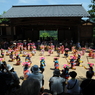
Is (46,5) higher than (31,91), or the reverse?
(46,5)

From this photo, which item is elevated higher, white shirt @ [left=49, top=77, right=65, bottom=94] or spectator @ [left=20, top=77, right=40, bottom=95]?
spectator @ [left=20, top=77, right=40, bottom=95]

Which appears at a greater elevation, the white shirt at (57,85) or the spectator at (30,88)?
the spectator at (30,88)

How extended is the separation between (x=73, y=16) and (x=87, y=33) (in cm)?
381

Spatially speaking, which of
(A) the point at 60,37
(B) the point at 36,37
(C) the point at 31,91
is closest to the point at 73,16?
(A) the point at 60,37

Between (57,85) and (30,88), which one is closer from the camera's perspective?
(30,88)

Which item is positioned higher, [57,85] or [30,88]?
[30,88]

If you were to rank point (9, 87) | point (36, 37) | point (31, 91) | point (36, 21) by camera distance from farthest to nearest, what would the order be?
point (36, 37), point (36, 21), point (9, 87), point (31, 91)

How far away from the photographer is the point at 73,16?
1188 centimetres

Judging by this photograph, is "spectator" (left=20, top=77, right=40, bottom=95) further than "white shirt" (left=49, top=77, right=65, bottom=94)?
No

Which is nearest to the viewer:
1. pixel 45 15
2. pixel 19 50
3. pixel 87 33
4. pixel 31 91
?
pixel 31 91

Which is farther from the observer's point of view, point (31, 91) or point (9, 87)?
point (9, 87)

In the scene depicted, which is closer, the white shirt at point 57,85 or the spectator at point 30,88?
the spectator at point 30,88

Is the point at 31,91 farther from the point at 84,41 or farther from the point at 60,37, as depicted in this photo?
the point at 60,37

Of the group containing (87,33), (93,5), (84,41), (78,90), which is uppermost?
(93,5)
